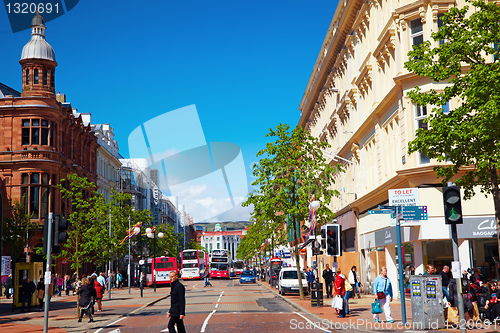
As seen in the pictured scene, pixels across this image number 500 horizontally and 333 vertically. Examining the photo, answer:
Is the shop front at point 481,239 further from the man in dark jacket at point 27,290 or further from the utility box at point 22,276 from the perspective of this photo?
the utility box at point 22,276

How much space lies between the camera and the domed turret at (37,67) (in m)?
60.6

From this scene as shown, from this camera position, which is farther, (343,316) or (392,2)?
(392,2)

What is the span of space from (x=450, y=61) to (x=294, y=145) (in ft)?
60.1

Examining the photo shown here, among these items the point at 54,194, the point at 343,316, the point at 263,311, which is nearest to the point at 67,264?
the point at 54,194

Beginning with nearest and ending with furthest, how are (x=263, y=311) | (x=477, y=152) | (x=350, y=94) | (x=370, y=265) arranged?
(x=477, y=152)
(x=263, y=311)
(x=370, y=265)
(x=350, y=94)

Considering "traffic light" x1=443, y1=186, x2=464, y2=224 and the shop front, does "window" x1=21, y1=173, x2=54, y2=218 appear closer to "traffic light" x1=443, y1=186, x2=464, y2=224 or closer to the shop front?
the shop front

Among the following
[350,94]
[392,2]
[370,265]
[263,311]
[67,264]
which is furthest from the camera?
[67,264]

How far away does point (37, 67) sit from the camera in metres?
60.9

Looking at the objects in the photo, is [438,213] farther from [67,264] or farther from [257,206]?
[67,264]

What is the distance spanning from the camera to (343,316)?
73.0 feet

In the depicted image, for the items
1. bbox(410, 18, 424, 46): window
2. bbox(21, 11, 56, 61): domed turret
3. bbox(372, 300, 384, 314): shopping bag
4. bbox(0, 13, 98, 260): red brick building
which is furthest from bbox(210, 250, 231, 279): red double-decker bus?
bbox(372, 300, 384, 314): shopping bag

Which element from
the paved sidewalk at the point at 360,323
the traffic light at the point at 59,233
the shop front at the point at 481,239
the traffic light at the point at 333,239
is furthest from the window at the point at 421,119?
the traffic light at the point at 59,233

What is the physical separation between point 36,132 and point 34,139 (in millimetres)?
710

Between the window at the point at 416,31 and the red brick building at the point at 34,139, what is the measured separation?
3959 cm
